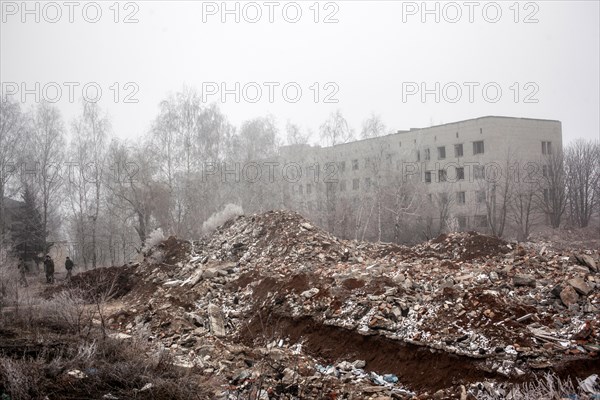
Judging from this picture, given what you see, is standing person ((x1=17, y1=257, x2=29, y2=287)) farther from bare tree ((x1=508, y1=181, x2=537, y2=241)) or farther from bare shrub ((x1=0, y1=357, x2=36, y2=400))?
bare tree ((x1=508, y1=181, x2=537, y2=241))

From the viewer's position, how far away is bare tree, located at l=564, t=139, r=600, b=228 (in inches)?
1217

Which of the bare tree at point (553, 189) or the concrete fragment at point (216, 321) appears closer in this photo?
the concrete fragment at point (216, 321)

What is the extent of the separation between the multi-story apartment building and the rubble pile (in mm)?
16134

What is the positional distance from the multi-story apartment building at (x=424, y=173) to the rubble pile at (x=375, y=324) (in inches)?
635

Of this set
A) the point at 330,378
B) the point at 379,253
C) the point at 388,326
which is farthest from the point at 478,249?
the point at 330,378

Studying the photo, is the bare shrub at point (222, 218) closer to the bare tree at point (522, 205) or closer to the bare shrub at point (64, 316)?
the bare shrub at point (64, 316)

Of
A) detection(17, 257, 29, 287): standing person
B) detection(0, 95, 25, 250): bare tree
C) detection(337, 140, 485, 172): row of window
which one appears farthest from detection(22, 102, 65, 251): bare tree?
detection(337, 140, 485, 172): row of window

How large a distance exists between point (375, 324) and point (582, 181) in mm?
30200

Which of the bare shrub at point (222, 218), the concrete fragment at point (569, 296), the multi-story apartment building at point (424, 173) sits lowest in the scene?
the concrete fragment at point (569, 296)

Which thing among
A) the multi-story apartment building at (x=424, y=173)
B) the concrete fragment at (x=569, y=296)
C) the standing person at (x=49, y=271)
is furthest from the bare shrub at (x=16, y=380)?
the multi-story apartment building at (x=424, y=173)

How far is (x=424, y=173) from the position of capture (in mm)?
35375

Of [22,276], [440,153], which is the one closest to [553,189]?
[440,153]

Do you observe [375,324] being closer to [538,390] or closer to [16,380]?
[538,390]

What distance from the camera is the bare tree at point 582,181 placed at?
30.9 meters
